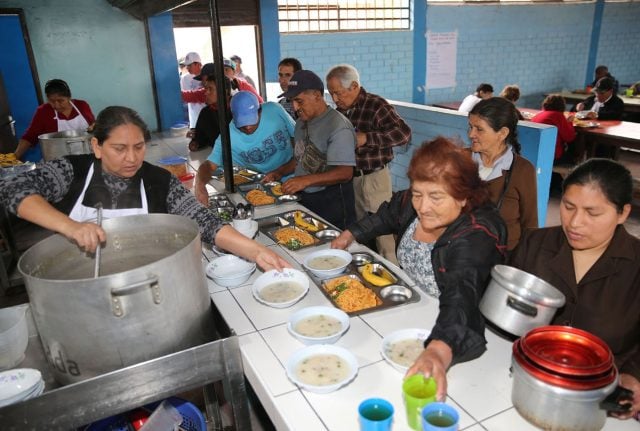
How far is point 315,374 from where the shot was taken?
5.31 feet

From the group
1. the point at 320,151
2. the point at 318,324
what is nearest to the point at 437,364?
the point at 318,324

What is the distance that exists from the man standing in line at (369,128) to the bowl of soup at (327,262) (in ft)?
5.76

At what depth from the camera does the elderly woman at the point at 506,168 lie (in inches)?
110

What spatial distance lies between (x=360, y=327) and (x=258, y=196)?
6.29 ft

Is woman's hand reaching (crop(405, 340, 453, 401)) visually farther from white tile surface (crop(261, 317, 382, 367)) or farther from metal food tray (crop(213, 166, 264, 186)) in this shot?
metal food tray (crop(213, 166, 264, 186))

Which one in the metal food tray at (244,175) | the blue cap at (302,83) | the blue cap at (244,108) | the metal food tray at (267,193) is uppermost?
the blue cap at (302,83)

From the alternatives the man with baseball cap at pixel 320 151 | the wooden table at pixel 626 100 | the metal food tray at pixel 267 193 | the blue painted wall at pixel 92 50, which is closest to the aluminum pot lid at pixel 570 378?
the man with baseball cap at pixel 320 151

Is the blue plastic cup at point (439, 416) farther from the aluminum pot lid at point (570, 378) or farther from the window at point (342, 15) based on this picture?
the window at point (342, 15)

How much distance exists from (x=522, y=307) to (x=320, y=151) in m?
2.16

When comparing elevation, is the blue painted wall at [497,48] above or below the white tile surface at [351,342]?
above

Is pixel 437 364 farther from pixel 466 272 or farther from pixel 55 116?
pixel 55 116

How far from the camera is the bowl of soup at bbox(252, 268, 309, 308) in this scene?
209 cm

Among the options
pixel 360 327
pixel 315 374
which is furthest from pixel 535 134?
pixel 315 374

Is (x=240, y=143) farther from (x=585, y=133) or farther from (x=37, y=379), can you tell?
(x=585, y=133)
